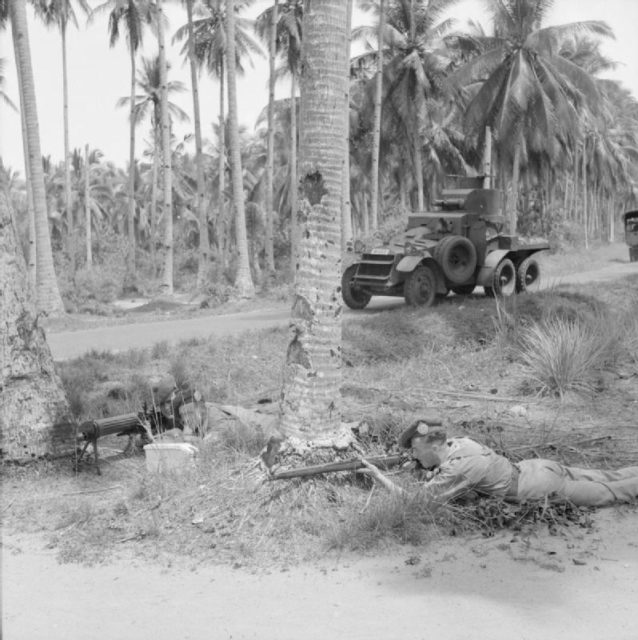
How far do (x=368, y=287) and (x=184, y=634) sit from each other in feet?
36.2

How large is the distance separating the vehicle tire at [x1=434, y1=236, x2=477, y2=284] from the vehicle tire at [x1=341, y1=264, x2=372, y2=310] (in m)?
1.59

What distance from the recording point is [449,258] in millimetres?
14594

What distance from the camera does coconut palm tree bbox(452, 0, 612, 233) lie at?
1246 inches

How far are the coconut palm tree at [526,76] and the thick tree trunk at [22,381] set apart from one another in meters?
27.7

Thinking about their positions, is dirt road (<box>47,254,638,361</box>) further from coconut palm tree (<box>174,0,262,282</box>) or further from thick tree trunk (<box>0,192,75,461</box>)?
coconut palm tree (<box>174,0,262,282</box>)

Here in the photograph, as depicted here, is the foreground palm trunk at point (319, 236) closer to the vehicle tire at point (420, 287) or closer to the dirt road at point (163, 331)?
the dirt road at point (163, 331)

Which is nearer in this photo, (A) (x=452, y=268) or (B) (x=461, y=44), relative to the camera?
(A) (x=452, y=268)

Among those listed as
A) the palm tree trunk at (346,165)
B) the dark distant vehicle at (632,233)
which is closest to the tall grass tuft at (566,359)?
the palm tree trunk at (346,165)

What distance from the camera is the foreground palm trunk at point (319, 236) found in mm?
5629

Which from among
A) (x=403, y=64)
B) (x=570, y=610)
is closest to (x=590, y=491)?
(x=570, y=610)

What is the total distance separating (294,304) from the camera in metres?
5.87

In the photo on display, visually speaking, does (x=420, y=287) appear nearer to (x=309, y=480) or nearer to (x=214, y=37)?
(x=309, y=480)

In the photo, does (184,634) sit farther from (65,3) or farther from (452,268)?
(65,3)

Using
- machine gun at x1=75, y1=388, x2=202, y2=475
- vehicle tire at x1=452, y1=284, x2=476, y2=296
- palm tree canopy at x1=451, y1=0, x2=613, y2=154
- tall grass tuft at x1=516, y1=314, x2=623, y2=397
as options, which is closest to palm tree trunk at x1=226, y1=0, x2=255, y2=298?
vehicle tire at x1=452, y1=284, x2=476, y2=296
